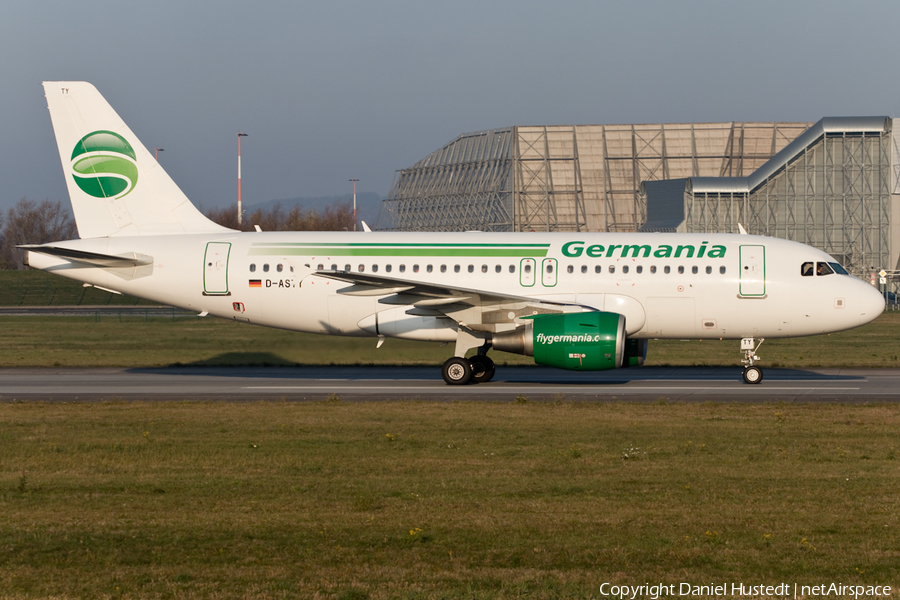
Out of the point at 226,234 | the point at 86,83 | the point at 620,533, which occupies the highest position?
the point at 86,83

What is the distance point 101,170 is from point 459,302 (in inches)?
404

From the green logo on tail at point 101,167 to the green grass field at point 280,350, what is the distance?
17.8ft

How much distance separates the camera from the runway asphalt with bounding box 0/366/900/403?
826 inches

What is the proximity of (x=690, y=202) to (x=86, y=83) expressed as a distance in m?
52.0

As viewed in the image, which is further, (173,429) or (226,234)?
(226,234)

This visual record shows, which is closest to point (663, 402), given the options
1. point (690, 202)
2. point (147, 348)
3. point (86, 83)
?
point (86, 83)

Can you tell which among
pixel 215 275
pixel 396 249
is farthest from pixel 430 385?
pixel 215 275

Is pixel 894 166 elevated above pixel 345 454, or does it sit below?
above

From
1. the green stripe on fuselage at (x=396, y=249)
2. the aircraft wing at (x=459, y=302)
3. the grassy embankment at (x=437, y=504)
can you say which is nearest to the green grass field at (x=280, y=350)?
the aircraft wing at (x=459, y=302)

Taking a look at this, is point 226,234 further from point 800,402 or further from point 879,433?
point 879,433

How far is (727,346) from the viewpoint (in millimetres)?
35500

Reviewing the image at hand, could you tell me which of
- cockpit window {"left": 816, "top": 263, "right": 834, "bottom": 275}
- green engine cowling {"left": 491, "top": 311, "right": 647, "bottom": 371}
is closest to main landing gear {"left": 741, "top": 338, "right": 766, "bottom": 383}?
cockpit window {"left": 816, "top": 263, "right": 834, "bottom": 275}

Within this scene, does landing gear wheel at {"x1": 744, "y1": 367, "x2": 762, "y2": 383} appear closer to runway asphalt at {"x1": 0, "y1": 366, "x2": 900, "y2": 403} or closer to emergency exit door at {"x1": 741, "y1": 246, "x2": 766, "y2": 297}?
runway asphalt at {"x1": 0, "y1": 366, "x2": 900, "y2": 403}

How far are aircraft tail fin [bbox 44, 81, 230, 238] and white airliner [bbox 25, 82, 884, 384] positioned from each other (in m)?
0.04
